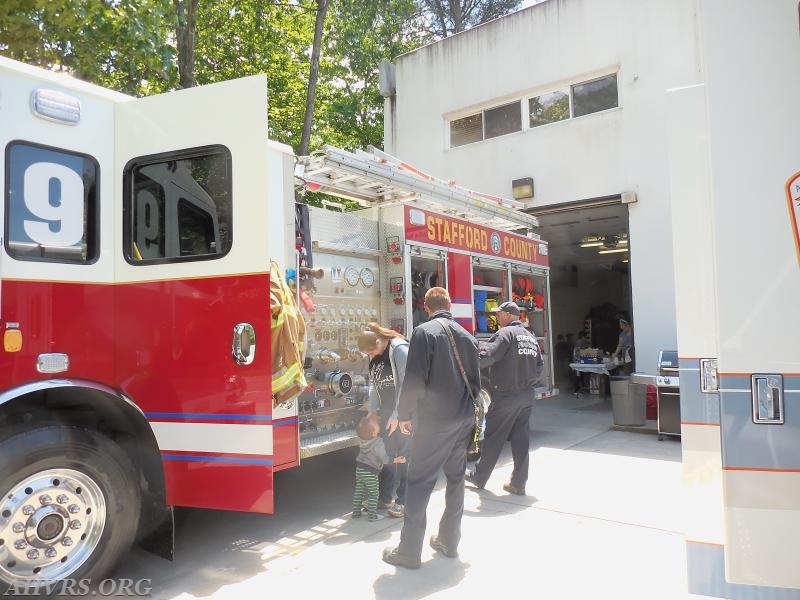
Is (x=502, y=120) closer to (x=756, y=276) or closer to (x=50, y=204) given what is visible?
(x=50, y=204)

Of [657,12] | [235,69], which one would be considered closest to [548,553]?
[657,12]

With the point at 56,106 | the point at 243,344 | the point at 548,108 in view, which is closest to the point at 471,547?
the point at 243,344

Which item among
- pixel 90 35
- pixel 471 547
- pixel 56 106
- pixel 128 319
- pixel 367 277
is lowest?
pixel 471 547

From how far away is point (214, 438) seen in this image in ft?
12.5

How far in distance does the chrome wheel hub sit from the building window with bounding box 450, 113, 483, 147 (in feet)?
34.4

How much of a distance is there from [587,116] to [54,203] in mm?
9371

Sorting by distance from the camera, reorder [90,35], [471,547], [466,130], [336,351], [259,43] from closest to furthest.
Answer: [471,547]
[336,351]
[90,35]
[466,130]
[259,43]

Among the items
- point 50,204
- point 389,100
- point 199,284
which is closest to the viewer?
point 50,204

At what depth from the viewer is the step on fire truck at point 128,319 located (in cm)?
336

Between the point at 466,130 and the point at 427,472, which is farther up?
the point at 466,130

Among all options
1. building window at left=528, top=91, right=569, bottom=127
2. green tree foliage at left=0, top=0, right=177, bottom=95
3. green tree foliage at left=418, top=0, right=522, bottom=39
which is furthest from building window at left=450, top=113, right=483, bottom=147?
green tree foliage at left=418, top=0, right=522, bottom=39

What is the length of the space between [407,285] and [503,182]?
6.33 m

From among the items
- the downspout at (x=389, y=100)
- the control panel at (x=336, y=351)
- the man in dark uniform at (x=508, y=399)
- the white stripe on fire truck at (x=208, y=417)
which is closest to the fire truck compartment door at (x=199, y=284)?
the white stripe on fire truck at (x=208, y=417)

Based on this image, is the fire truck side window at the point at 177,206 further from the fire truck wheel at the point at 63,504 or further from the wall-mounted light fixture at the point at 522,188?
the wall-mounted light fixture at the point at 522,188
